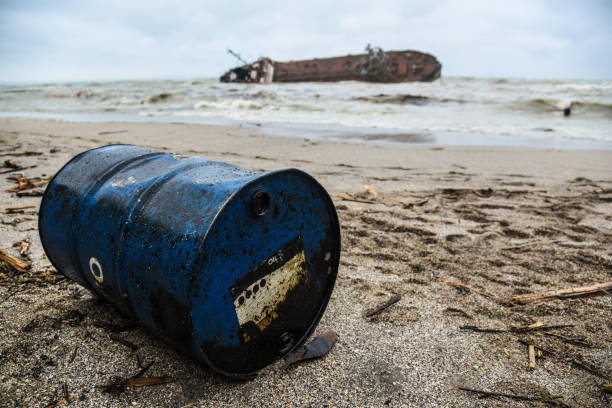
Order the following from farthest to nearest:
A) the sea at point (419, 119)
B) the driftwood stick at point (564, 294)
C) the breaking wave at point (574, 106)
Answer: the breaking wave at point (574, 106)
the sea at point (419, 119)
the driftwood stick at point (564, 294)

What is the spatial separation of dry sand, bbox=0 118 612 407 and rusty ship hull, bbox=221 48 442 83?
27.5 meters

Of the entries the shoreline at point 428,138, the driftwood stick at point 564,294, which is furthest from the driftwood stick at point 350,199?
the shoreline at point 428,138

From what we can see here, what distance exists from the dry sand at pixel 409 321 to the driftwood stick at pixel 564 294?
0.18 feet

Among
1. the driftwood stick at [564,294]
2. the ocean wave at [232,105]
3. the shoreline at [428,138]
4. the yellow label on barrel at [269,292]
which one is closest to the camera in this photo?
the yellow label on barrel at [269,292]

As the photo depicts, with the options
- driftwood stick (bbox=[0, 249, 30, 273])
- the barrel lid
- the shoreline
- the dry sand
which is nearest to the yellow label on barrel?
the barrel lid

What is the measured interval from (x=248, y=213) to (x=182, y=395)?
2.54 ft

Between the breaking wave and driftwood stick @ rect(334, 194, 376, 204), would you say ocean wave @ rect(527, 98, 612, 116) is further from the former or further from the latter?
driftwood stick @ rect(334, 194, 376, 204)

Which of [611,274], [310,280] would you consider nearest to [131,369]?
[310,280]

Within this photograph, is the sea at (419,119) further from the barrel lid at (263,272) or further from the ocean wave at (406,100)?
the barrel lid at (263,272)

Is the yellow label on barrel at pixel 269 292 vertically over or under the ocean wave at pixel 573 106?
under

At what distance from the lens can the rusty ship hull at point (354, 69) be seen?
2925 centimetres

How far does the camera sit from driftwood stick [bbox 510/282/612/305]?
2123 mm

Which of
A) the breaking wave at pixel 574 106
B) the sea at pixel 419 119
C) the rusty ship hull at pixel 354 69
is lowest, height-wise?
the sea at pixel 419 119

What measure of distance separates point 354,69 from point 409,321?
3065 cm
